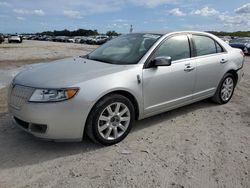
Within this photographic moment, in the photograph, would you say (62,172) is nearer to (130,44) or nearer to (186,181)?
(186,181)

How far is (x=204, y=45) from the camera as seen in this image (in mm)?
4812

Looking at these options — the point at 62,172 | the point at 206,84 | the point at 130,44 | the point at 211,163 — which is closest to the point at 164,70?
the point at 130,44

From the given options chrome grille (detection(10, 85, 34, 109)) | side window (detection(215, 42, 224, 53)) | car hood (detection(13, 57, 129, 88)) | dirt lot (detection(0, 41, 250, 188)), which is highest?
side window (detection(215, 42, 224, 53))

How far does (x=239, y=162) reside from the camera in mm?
3158

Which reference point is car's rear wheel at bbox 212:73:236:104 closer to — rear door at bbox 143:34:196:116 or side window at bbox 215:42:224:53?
side window at bbox 215:42:224:53

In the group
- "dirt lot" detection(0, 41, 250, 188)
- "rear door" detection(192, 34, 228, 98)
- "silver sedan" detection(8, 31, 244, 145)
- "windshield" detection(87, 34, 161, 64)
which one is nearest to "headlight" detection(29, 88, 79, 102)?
"silver sedan" detection(8, 31, 244, 145)

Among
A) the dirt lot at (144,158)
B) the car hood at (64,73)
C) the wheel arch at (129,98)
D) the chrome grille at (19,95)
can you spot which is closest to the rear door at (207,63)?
the dirt lot at (144,158)

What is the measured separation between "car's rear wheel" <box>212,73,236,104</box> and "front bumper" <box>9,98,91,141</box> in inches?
123

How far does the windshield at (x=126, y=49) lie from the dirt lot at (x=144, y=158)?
114 centimetres

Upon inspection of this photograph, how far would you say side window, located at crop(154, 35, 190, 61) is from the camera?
4.07 m

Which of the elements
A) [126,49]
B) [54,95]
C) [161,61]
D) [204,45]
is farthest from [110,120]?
[204,45]

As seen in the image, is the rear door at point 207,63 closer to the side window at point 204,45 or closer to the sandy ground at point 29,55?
the side window at point 204,45

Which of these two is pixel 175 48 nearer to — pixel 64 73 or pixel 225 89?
pixel 225 89

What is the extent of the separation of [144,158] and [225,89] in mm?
2948
